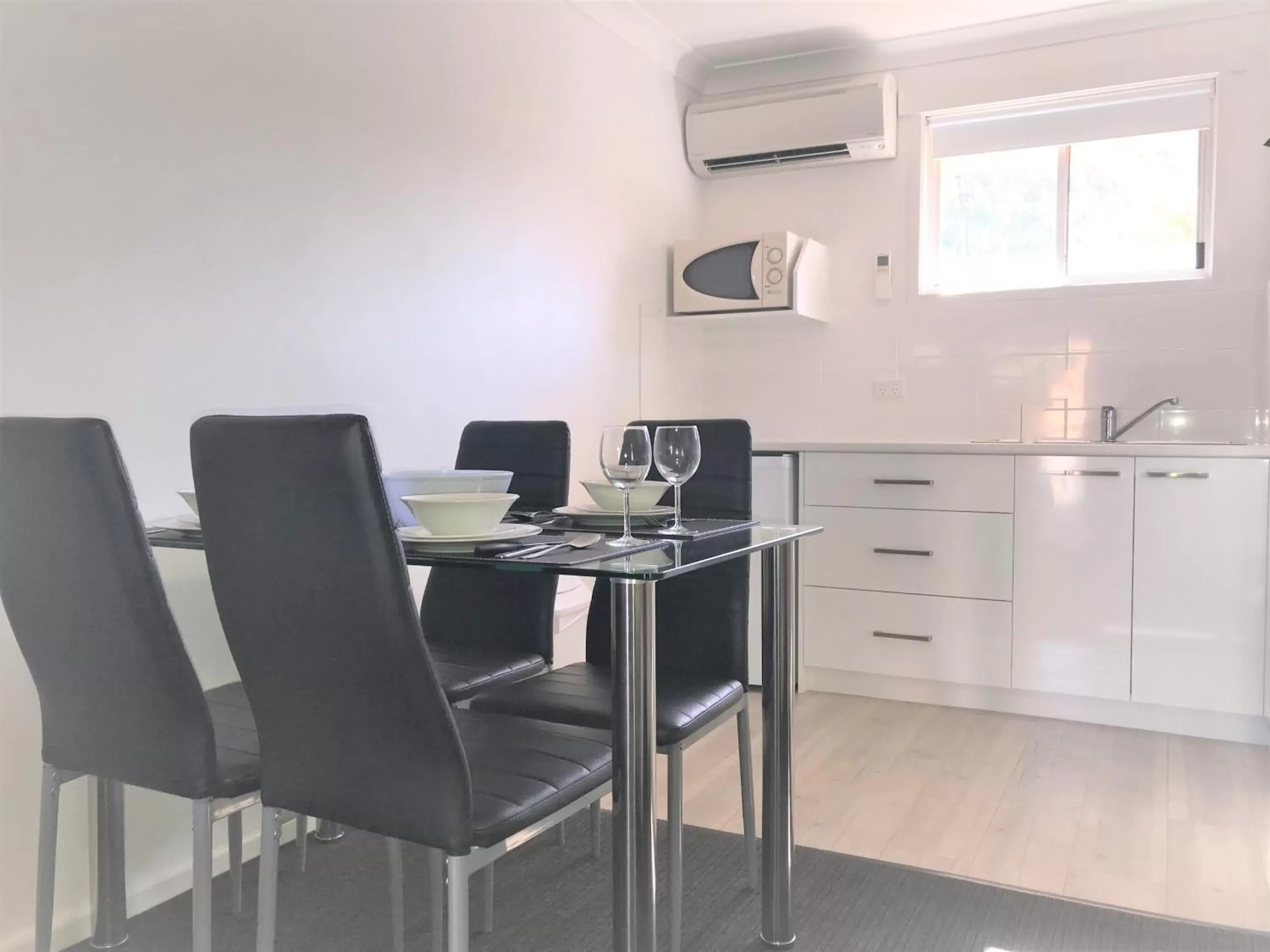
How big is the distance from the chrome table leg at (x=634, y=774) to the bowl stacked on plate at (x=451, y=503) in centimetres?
28

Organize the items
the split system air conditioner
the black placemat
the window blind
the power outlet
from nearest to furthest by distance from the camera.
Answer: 1. the black placemat
2. the window blind
3. the split system air conditioner
4. the power outlet

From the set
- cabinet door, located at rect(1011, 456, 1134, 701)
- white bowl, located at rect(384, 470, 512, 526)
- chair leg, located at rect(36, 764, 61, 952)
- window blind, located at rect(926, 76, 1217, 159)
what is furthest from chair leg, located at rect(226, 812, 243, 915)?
window blind, located at rect(926, 76, 1217, 159)

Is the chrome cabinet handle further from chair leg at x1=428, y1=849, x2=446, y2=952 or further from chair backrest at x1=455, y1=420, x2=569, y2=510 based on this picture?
chair leg at x1=428, y1=849, x2=446, y2=952

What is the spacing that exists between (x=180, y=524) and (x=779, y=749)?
1138 mm

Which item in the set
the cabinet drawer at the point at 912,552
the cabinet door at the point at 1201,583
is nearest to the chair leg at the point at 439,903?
the cabinet drawer at the point at 912,552

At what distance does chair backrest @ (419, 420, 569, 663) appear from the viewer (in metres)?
2.27

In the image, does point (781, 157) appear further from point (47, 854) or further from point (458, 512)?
point (47, 854)

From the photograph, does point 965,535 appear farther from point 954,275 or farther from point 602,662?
point 602,662

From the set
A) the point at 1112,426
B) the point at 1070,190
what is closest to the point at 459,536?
the point at 1112,426

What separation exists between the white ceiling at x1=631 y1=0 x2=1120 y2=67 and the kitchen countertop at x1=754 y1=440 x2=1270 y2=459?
1.52 meters

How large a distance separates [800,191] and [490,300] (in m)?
1.75

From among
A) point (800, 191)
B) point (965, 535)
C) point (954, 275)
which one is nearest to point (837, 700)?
point (965, 535)

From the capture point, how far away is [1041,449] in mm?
3154

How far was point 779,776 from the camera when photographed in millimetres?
1821
